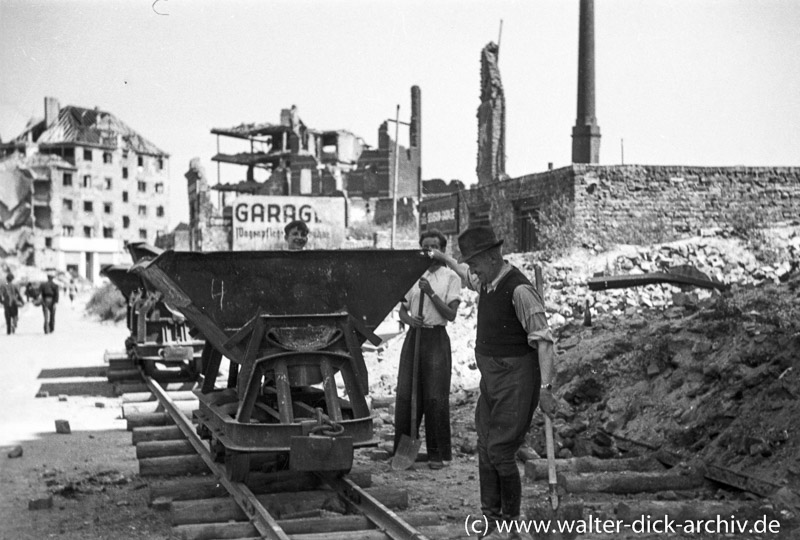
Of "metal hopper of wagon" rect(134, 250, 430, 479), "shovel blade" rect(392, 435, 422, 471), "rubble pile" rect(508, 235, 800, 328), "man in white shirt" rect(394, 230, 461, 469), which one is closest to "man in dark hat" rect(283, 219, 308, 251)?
"metal hopper of wagon" rect(134, 250, 430, 479)

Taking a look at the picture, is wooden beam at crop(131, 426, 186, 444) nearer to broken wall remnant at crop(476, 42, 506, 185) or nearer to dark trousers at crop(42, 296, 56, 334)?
dark trousers at crop(42, 296, 56, 334)

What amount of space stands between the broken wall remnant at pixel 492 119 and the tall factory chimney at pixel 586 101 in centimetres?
298

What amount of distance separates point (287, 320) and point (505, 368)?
1840 mm

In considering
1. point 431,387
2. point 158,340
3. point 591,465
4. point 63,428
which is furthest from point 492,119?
point 591,465

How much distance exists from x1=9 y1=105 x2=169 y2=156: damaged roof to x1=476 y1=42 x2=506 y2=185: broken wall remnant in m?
61.0

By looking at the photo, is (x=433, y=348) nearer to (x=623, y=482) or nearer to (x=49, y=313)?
(x=623, y=482)

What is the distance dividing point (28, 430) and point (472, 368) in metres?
5.64

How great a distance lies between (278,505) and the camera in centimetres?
568

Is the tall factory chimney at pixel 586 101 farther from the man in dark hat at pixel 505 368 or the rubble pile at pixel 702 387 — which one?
the man in dark hat at pixel 505 368

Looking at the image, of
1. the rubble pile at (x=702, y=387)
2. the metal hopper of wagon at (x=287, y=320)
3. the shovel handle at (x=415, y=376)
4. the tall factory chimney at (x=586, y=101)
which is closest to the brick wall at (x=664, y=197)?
the tall factory chimney at (x=586, y=101)

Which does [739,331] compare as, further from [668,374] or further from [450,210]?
[450,210]

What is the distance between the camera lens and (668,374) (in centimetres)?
832

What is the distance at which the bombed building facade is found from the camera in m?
51.3

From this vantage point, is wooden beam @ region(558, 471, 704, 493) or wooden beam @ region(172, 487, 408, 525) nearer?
wooden beam @ region(172, 487, 408, 525)
